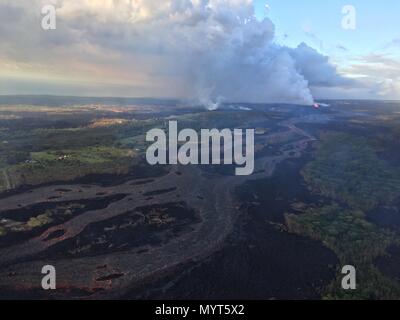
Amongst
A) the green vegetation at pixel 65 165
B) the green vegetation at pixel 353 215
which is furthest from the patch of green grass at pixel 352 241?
the green vegetation at pixel 65 165

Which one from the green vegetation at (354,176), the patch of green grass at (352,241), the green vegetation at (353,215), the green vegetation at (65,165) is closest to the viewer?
the patch of green grass at (352,241)

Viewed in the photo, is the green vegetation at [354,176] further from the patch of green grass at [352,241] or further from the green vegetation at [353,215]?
the patch of green grass at [352,241]

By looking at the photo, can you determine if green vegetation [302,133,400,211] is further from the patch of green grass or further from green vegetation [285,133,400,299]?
the patch of green grass

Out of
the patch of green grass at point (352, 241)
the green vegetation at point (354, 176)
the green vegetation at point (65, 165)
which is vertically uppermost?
the green vegetation at point (65, 165)

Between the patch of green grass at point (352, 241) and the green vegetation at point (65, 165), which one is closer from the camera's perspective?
the patch of green grass at point (352, 241)

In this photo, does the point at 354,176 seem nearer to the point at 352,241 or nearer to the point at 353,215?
the point at 353,215

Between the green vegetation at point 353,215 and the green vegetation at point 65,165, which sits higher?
the green vegetation at point 65,165

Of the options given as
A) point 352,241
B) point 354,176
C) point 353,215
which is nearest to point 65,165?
point 353,215

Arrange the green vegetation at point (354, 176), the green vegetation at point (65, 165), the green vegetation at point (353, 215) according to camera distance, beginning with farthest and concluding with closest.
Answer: the green vegetation at point (65, 165) < the green vegetation at point (354, 176) < the green vegetation at point (353, 215)
